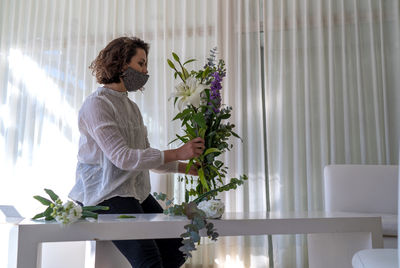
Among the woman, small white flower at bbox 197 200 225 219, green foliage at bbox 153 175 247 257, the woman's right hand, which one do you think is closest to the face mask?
the woman

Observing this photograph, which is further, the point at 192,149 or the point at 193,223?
the point at 192,149

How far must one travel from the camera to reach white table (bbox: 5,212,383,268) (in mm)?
1150

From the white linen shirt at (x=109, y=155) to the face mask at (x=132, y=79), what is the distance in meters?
0.07

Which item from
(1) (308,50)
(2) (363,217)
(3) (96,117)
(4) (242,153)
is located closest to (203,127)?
(3) (96,117)

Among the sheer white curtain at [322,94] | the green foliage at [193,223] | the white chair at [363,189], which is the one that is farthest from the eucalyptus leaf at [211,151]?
the sheer white curtain at [322,94]

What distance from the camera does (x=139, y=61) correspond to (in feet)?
5.52

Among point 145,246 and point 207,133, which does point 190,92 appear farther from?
point 145,246

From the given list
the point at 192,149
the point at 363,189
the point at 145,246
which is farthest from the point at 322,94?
the point at 145,246

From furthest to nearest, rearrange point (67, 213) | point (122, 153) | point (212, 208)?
point (122, 153)
point (212, 208)
point (67, 213)

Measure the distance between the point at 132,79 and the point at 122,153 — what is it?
1.37 feet

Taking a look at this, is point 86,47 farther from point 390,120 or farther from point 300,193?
point 390,120

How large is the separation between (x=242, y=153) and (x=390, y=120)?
1.25 m

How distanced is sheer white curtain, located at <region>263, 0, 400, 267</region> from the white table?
5.52 ft

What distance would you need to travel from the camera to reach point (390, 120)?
10.1 feet
